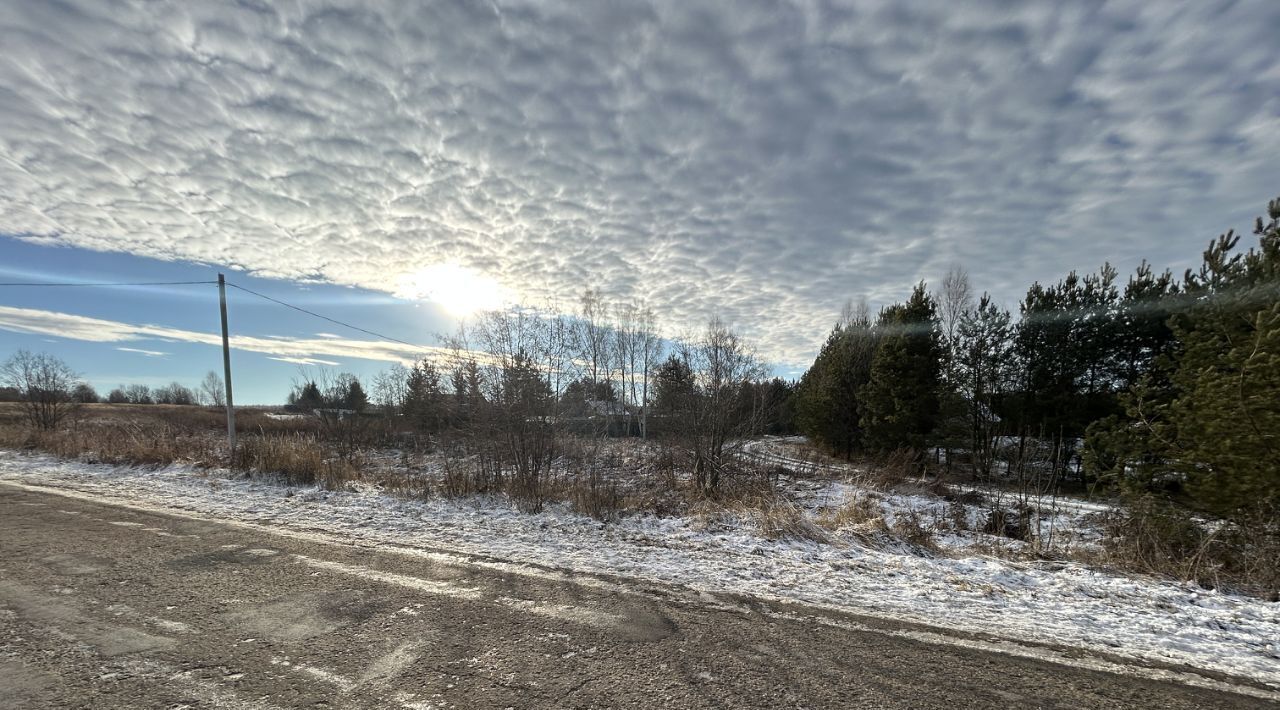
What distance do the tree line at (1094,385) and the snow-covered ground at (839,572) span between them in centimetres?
305

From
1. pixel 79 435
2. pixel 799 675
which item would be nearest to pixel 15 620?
pixel 799 675

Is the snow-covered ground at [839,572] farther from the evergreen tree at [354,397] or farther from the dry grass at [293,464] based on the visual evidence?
the evergreen tree at [354,397]

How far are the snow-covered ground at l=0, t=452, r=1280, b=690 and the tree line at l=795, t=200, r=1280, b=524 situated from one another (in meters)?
3.05

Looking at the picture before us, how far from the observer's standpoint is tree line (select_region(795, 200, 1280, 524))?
6.50m

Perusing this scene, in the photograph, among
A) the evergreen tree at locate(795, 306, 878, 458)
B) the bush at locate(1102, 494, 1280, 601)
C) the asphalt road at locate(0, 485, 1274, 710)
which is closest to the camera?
the asphalt road at locate(0, 485, 1274, 710)

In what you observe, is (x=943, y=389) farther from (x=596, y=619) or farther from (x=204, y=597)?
(x=204, y=597)

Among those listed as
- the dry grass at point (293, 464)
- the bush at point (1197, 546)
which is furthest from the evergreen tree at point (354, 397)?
the bush at point (1197, 546)

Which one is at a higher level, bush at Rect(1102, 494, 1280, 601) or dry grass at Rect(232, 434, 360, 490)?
dry grass at Rect(232, 434, 360, 490)

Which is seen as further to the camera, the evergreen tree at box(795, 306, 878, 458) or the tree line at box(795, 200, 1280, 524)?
the evergreen tree at box(795, 306, 878, 458)

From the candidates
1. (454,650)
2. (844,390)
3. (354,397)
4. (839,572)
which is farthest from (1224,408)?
(354,397)

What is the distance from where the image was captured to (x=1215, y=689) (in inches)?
120

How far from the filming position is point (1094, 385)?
1911 centimetres

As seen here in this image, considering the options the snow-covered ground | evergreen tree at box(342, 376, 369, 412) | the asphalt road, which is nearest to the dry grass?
the snow-covered ground

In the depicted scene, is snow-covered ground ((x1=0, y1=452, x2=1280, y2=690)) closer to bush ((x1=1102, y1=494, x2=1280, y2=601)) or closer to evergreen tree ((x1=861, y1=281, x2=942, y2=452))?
bush ((x1=1102, y1=494, x2=1280, y2=601))
